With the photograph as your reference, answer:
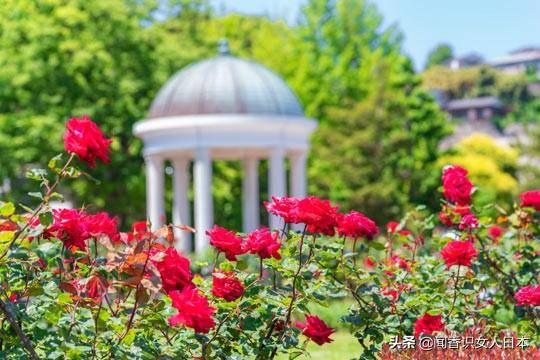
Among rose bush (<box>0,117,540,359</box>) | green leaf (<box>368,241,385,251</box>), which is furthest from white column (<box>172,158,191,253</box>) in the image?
rose bush (<box>0,117,540,359</box>)

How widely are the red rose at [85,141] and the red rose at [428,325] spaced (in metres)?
2.11

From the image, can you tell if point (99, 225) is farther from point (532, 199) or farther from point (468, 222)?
point (532, 199)

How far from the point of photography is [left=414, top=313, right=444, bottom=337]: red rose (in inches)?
218

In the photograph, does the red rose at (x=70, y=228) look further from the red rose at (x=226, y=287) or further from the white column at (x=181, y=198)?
the white column at (x=181, y=198)

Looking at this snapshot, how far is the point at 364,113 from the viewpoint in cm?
3456

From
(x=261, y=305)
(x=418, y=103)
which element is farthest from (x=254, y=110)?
(x=261, y=305)

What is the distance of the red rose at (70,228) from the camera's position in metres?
5.04

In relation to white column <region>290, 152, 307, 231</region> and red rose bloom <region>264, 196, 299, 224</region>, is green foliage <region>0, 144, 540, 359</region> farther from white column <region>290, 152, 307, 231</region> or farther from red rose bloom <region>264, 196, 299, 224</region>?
white column <region>290, 152, 307, 231</region>

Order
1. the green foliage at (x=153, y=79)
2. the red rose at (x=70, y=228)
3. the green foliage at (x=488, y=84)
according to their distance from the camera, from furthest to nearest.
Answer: the green foliage at (x=488, y=84) → the green foliage at (x=153, y=79) → the red rose at (x=70, y=228)

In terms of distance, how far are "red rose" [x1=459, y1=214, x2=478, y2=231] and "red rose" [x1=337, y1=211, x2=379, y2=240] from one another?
1405 millimetres

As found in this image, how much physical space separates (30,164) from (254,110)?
35.3 feet

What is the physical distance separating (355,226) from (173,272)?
1.41 meters

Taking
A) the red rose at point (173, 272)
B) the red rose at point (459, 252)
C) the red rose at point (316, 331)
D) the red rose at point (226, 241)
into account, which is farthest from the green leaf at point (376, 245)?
the red rose at point (173, 272)

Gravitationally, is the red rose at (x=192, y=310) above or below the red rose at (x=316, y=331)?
above
